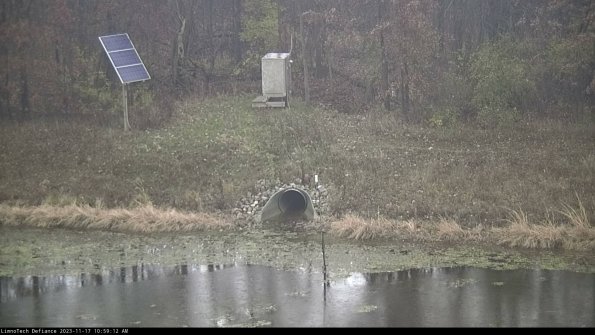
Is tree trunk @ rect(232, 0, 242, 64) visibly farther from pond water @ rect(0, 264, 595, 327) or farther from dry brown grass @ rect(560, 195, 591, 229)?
pond water @ rect(0, 264, 595, 327)

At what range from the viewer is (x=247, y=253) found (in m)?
15.4

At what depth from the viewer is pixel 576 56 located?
74.3 ft

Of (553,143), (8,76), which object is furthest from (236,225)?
(8,76)

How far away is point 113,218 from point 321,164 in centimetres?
560

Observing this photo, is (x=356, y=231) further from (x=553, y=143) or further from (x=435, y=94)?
(x=435, y=94)

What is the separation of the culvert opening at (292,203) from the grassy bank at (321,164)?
565 millimetres

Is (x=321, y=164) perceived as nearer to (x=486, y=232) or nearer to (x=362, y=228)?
(x=362, y=228)

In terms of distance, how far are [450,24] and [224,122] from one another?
9997mm

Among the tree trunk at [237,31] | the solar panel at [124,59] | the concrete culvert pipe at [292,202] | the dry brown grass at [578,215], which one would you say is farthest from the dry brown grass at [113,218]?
the tree trunk at [237,31]

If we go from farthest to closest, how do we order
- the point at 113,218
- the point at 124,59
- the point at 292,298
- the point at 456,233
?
the point at 124,59, the point at 113,218, the point at 456,233, the point at 292,298

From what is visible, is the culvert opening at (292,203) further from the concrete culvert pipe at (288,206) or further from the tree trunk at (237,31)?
the tree trunk at (237,31)

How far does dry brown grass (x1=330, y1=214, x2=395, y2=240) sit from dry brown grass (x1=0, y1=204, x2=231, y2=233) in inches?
103

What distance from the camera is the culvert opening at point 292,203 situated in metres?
18.5

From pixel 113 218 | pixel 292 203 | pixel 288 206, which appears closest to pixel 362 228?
pixel 288 206
